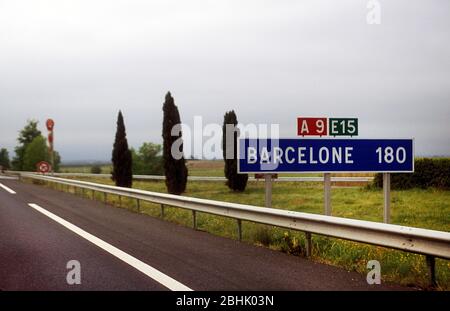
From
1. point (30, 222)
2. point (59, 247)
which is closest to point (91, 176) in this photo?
point (30, 222)

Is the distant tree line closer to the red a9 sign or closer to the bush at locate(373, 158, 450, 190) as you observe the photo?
the bush at locate(373, 158, 450, 190)

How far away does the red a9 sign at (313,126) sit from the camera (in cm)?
1192

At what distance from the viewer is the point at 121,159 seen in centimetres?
3853

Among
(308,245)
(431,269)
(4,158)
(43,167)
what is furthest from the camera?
(4,158)

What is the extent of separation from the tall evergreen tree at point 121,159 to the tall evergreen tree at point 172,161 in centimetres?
567

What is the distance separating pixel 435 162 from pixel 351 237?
70.6ft

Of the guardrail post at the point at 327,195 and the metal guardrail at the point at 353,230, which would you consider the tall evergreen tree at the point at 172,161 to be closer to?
the metal guardrail at the point at 353,230

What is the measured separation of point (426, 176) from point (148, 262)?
2349cm

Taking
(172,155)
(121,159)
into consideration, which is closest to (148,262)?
(172,155)

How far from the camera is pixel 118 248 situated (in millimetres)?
8922

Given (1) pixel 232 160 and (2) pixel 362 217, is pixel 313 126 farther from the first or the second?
(1) pixel 232 160

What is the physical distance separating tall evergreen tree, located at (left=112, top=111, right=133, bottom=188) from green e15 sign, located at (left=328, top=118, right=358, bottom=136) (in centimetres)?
2758

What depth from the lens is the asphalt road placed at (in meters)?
6.28

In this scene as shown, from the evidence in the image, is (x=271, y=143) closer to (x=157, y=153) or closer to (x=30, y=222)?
(x=30, y=222)
